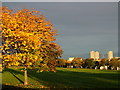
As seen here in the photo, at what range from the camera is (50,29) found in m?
26.3

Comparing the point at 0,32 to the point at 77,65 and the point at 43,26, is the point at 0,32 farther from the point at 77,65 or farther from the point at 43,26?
the point at 77,65

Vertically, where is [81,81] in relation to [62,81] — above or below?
below

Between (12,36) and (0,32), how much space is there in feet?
5.06

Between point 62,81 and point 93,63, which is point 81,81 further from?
point 93,63

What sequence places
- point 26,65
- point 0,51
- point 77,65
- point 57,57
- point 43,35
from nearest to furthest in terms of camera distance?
1. point 0,51
2. point 26,65
3. point 43,35
4. point 57,57
5. point 77,65

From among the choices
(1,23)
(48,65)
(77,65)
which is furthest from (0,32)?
(77,65)

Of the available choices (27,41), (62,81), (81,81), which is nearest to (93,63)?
(81,81)

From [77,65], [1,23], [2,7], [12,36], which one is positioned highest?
[2,7]

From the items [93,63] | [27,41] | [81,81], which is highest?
[27,41]

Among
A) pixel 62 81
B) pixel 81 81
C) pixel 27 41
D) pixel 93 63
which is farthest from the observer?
pixel 93 63

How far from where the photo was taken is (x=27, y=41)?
20.0 metres

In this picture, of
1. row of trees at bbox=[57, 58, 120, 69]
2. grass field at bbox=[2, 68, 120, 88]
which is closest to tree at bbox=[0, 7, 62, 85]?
grass field at bbox=[2, 68, 120, 88]

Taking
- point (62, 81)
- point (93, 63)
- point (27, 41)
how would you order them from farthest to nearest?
point (93, 63)
point (62, 81)
point (27, 41)

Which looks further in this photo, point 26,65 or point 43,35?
point 43,35
